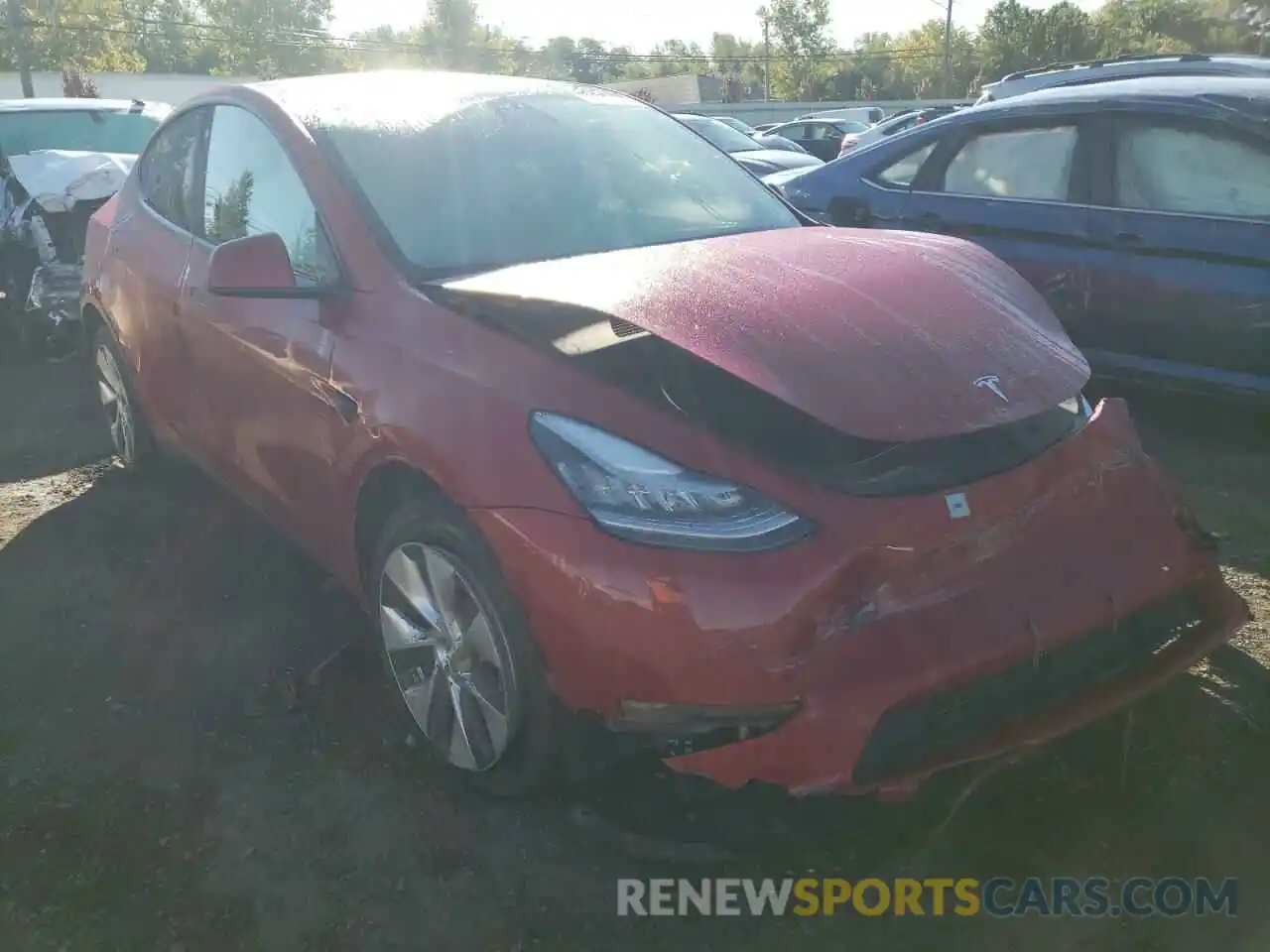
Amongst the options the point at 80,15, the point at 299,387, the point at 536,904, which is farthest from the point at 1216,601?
the point at 80,15

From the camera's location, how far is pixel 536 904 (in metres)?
2.34

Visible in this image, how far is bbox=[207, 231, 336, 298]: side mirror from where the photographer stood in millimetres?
2896

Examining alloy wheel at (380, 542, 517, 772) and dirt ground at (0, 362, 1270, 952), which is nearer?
dirt ground at (0, 362, 1270, 952)

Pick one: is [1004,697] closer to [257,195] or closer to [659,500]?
[659,500]

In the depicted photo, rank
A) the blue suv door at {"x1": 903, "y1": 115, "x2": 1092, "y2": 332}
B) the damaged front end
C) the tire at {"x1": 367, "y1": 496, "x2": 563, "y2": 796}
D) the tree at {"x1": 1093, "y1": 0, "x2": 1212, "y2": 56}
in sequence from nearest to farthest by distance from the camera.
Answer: the tire at {"x1": 367, "y1": 496, "x2": 563, "y2": 796} < the blue suv door at {"x1": 903, "y1": 115, "x2": 1092, "y2": 332} < the damaged front end < the tree at {"x1": 1093, "y1": 0, "x2": 1212, "y2": 56}

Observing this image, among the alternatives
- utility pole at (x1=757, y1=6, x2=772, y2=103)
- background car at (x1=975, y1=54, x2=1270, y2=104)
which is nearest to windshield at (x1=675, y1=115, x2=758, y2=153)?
background car at (x1=975, y1=54, x2=1270, y2=104)

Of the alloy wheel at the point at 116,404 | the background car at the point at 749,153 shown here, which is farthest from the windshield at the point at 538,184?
the background car at the point at 749,153

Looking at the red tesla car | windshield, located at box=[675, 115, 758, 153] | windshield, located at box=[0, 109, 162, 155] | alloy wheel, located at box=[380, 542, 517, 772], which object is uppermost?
windshield, located at box=[0, 109, 162, 155]

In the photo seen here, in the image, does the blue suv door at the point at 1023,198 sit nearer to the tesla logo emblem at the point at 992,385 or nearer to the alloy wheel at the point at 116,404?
the tesla logo emblem at the point at 992,385

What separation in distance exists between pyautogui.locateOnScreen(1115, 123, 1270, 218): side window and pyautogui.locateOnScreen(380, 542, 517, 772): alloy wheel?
12.0ft

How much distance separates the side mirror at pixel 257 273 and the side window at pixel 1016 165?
355 cm

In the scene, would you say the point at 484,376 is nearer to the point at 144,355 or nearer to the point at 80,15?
the point at 144,355

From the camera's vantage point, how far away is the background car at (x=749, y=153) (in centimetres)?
1131

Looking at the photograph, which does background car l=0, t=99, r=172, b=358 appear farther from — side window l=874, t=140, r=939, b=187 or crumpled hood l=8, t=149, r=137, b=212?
side window l=874, t=140, r=939, b=187
